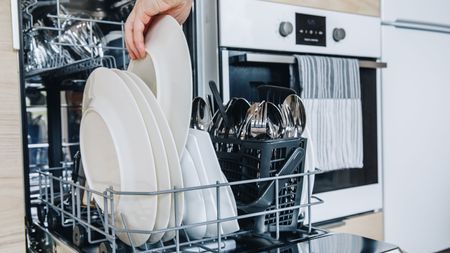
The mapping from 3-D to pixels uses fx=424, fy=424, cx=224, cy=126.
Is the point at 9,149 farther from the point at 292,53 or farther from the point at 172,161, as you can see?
the point at 292,53

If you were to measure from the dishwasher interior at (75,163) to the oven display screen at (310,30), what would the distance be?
303 mm

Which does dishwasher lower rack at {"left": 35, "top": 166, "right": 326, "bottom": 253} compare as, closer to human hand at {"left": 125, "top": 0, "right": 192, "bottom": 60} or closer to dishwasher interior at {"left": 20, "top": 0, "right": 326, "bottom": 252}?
dishwasher interior at {"left": 20, "top": 0, "right": 326, "bottom": 252}

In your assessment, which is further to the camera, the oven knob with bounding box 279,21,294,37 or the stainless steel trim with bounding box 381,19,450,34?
the stainless steel trim with bounding box 381,19,450,34

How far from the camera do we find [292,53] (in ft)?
3.70

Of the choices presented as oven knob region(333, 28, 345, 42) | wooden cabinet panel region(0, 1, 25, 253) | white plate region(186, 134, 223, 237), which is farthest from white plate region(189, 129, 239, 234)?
oven knob region(333, 28, 345, 42)

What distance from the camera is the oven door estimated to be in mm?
1018

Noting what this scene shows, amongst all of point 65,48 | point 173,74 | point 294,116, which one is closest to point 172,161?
point 173,74

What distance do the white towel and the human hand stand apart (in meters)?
0.55

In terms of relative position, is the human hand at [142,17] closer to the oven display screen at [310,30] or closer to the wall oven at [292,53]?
the wall oven at [292,53]

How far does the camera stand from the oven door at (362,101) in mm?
1018

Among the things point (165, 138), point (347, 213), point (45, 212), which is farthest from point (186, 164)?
point (347, 213)

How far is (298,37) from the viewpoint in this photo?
1.13m

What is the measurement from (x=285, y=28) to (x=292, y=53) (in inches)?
2.9

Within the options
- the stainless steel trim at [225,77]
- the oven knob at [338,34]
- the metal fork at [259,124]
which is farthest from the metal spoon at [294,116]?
Result: the oven knob at [338,34]
